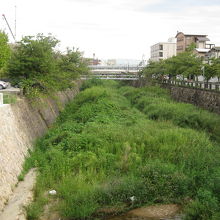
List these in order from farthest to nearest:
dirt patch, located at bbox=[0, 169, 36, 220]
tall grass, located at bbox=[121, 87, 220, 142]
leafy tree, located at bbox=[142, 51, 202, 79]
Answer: leafy tree, located at bbox=[142, 51, 202, 79] → tall grass, located at bbox=[121, 87, 220, 142] → dirt patch, located at bbox=[0, 169, 36, 220]

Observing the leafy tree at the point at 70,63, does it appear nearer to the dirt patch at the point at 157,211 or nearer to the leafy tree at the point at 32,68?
the leafy tree at the point at 32,68

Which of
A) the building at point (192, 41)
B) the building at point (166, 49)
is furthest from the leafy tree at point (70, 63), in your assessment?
the building at point (166, 49)

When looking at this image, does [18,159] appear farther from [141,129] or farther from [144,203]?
[141,129]

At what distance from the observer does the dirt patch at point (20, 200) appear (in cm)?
1245

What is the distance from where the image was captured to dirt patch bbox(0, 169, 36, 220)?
12.5 meters

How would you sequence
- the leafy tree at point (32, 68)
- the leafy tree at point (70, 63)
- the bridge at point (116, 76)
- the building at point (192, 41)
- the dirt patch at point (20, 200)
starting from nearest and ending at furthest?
the dirt patch at point (20, 200)
the leafy tree at point (32, 68)
the leafy tree at point (70, 63)
the bridge at point (116, 76)
the building at point (192, 41)

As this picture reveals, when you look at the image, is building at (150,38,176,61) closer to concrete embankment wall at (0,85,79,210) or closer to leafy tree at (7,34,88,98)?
leafy tree at (7,34,88,98)

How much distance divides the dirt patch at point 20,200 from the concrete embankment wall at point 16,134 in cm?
25

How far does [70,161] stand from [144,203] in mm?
4700

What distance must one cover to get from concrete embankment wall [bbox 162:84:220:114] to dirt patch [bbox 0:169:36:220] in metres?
19.1

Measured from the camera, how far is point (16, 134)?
60.5 feet

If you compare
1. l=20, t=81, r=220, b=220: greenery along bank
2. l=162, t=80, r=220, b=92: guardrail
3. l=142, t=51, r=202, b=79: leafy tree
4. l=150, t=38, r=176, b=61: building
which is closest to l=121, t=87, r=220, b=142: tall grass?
l=20, t=81, r=220, b=220: greenery along bank

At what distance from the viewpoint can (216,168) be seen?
16438mm

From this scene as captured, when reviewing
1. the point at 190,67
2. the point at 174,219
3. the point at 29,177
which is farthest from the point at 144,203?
the point at 190,67
